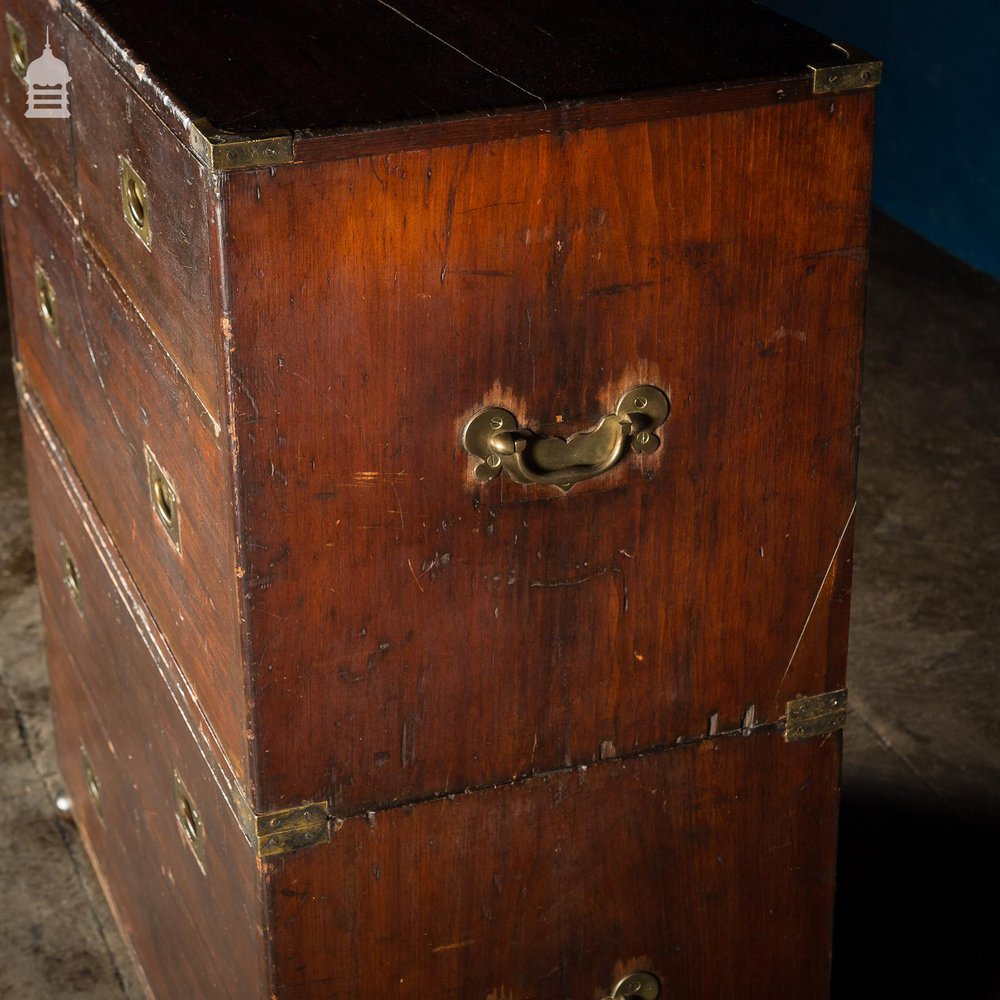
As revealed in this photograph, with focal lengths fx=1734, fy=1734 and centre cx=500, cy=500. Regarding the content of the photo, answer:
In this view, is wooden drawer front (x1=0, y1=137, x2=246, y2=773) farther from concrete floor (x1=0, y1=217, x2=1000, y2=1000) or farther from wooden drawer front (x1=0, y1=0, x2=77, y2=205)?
concrete floor (x1=0, y1=217, x2=1000, y2=1000)

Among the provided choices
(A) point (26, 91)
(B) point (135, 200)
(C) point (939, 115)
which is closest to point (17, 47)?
(A) point (26, 91)

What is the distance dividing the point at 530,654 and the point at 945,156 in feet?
13.3

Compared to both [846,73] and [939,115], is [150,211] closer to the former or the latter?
[846,73]

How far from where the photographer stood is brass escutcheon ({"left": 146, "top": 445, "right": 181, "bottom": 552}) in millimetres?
1715

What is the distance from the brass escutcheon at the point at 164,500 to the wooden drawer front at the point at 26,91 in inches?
13.6

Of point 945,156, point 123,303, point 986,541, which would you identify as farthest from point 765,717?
point 945,156

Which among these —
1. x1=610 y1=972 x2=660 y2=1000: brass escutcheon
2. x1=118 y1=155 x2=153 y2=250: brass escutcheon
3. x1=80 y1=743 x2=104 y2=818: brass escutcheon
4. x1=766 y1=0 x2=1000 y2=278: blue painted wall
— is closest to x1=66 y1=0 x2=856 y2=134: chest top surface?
x1=118 y1=155 x2=153 y2=250: brass escutcheon

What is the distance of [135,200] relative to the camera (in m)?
1.62

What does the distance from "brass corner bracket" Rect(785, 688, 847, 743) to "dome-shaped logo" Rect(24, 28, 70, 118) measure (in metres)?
0.99

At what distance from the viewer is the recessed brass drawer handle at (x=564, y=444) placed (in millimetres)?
1523

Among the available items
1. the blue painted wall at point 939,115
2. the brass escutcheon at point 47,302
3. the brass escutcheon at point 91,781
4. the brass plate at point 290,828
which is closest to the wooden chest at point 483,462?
the brass plate at point 290,828

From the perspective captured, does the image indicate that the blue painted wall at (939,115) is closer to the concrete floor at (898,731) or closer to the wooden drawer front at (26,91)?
the concrete floor at (898,731)

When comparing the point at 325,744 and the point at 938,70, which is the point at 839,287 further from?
the point at 938,70

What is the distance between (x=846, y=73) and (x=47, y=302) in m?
1.09
